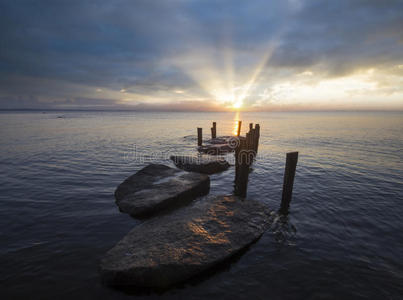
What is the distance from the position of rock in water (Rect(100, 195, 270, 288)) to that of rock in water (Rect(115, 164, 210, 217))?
953mm

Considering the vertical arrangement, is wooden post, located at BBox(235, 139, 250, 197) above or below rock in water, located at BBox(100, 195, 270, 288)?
above

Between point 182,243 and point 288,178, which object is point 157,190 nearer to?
point 182,243

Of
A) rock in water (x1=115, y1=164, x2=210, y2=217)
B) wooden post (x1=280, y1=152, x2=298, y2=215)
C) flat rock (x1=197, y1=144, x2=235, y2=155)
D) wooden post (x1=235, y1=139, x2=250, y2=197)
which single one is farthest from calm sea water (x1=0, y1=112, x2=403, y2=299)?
flat rock (x1=197, y1=144, x2=235, y2=155)

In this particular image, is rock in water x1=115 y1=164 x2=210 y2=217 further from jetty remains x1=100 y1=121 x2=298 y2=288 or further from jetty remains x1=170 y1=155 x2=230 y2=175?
jetty remains x1=170 y1=155 x2=230 y2=175

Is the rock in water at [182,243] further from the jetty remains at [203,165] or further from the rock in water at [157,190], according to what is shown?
the jetty remains at [203,165]

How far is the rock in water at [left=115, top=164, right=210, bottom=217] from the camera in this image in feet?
28.2

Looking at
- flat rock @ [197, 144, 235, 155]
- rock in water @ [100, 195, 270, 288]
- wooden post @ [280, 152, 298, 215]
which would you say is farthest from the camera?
flat rock @ [197, 144, 235, 155]

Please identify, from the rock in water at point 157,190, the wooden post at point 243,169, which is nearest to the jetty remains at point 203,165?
the rock in water at point 157,190

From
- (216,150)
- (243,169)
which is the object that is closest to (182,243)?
(243,169)

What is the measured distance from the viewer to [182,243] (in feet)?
19.9

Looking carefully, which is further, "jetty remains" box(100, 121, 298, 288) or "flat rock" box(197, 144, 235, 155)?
"flat rock" box(197, 144, 235, 155)

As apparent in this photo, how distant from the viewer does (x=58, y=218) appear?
833 centimetres

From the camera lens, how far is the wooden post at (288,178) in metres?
9.21

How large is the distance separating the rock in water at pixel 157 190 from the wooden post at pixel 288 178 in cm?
434
